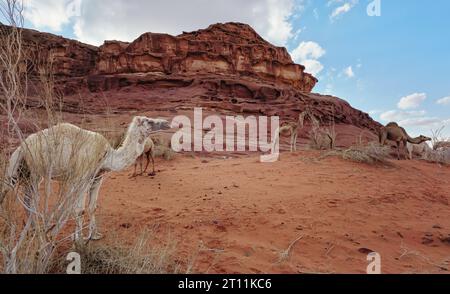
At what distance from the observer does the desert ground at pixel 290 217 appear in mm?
3418

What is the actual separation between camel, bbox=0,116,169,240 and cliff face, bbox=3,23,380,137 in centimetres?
2605

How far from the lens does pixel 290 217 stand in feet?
15.9

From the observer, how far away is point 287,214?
5.00 metres

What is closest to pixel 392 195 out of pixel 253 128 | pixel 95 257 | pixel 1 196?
pixel 95 257

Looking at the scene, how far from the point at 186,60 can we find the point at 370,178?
38082 mm

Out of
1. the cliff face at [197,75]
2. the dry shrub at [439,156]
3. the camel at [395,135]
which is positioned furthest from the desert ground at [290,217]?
the cliff face at [197,75]

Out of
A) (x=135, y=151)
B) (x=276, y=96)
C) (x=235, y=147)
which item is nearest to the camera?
(x=135, y=151)

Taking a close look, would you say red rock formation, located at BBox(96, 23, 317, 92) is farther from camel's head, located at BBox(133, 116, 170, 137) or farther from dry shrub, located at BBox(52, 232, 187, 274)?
dry shrub, located at BBox(52, 232, 187, 274)

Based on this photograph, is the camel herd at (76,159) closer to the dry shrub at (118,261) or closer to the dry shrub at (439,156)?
the dry shrub at (118,261)

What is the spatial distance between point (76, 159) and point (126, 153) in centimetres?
138

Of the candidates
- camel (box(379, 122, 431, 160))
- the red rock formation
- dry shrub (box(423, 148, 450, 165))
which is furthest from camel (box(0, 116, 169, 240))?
the red rock formation

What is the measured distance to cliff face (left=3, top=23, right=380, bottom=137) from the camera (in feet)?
109

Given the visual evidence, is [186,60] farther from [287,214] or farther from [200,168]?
[287,214]

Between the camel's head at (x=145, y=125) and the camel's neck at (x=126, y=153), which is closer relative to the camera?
the camel's neck at (x=126, y=153)
